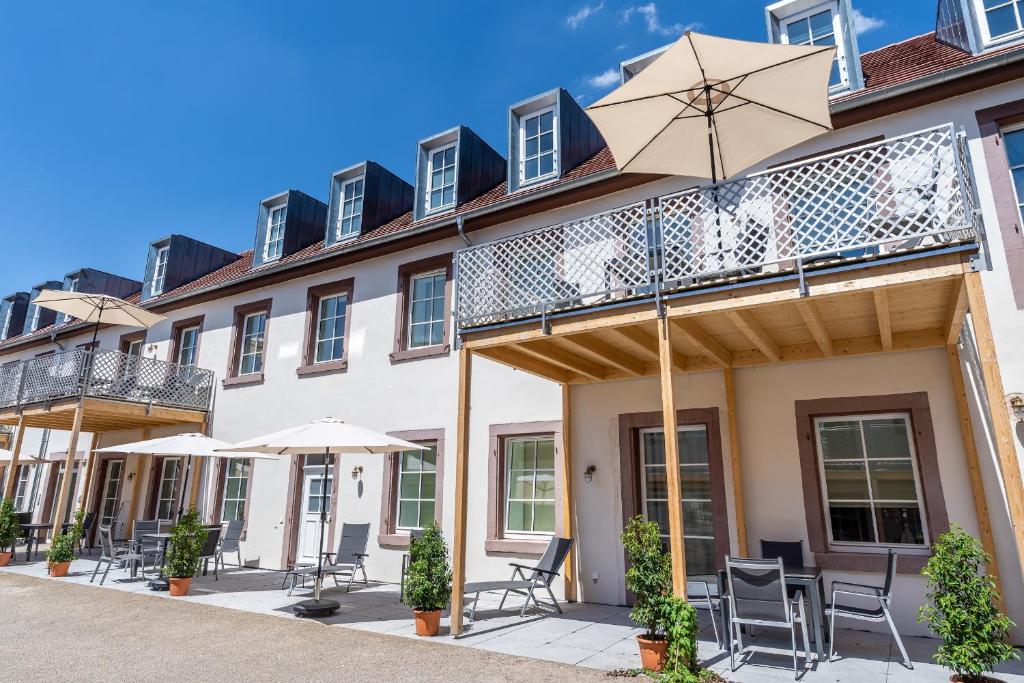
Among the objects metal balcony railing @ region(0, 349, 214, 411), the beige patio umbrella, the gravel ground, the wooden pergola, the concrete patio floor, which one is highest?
metal balcony railing @ region(0, 349, 214, 411)

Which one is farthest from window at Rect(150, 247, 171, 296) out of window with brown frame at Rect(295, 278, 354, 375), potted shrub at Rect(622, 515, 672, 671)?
potted shrub at Rect(622, 515, 672, 671)

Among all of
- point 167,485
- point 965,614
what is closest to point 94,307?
point 167,485

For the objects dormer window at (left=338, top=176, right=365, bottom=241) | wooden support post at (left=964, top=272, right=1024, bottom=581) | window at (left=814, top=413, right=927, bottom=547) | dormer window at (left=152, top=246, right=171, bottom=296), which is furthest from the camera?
dormer window at (left=152, top=246, right=171, bottom=296)

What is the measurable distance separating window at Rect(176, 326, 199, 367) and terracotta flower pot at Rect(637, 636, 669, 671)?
1251 cm

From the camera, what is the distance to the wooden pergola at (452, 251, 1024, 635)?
4.46 metres

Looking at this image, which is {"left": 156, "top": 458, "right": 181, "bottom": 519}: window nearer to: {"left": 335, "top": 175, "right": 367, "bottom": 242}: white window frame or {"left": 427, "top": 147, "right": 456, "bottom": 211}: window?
{"left": 335, "top": 175, "right": 367, "bottom": 242}: white window frame

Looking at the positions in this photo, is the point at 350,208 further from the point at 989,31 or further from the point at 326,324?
the point at 989,31

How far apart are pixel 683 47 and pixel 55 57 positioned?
34.0 ft

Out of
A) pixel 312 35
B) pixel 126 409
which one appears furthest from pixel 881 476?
pixel 126 409

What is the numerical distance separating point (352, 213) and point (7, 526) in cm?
901

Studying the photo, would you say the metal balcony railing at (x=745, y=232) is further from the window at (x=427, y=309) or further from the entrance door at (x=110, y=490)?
the entrance door at (x=110, y=490)

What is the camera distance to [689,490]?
7.43 m

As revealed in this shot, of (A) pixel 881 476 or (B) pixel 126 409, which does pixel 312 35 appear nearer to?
(B) pixel 126 409

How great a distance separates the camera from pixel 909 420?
638cm
